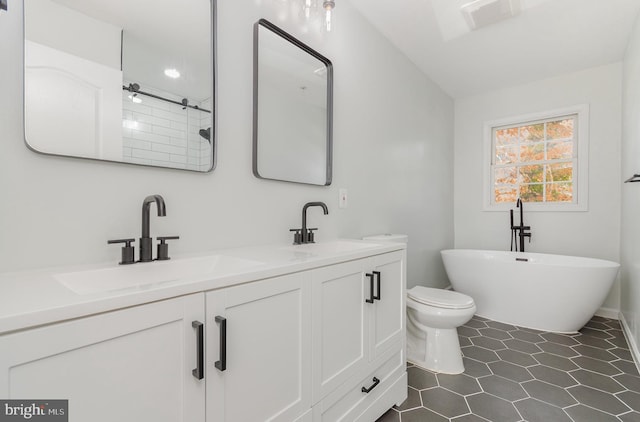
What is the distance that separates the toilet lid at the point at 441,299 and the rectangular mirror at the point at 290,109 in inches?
40.8

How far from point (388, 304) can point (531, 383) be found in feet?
3.68

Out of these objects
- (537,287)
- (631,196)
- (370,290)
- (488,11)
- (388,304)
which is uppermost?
(488,11)

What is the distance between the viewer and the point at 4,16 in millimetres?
894

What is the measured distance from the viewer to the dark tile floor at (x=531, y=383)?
1.60 m

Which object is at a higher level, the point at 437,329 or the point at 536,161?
the point at 536,161

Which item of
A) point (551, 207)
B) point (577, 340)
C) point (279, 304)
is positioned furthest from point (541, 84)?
point (279, 304)

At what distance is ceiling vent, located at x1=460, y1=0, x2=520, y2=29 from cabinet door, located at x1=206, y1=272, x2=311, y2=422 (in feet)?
7.55

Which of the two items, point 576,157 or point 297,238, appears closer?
point 297,238

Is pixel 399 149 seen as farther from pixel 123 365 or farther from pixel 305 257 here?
pixel 123 365

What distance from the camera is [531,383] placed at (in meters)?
1.87

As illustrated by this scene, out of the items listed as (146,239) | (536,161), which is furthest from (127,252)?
(536,161)

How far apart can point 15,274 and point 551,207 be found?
427cm

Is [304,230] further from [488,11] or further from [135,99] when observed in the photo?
[488,11]

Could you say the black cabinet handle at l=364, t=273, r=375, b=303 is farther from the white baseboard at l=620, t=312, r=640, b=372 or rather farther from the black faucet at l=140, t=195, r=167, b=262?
the white baseboard at l=620, t=312, r=640, b=372
